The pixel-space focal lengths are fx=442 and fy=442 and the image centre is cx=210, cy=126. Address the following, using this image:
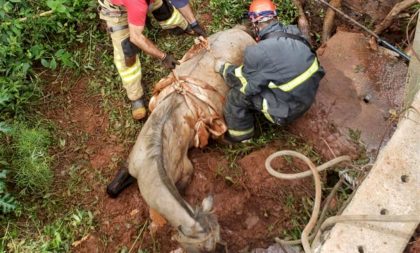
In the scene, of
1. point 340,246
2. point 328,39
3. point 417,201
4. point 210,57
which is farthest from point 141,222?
point 328,39

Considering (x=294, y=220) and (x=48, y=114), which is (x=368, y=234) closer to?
(x=294, y=220)

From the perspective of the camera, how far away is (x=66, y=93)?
4.90m

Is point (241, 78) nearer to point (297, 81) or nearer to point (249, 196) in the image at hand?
point (297, 81)

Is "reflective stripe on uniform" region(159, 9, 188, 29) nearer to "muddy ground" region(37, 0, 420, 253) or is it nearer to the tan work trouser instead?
A: the tan work trouser

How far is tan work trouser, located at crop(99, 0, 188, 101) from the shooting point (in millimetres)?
4391

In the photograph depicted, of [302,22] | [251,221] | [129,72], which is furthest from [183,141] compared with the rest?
[302,22]

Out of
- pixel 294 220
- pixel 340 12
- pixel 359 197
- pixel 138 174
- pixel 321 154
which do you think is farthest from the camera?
pixel 340 12

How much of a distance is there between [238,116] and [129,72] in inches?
50.9

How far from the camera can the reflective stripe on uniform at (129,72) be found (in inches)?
181

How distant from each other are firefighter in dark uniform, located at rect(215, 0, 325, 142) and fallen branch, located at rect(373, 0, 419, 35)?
1.33 metres

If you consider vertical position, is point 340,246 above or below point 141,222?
above

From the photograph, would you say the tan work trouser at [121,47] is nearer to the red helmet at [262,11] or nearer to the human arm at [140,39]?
the human arm at [140,39]

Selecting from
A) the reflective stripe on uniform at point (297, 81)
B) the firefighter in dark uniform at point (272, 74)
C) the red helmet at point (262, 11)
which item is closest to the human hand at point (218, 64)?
the firefighter in dark uniform at point (272, 74)

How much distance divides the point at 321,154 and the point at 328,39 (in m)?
1.47
